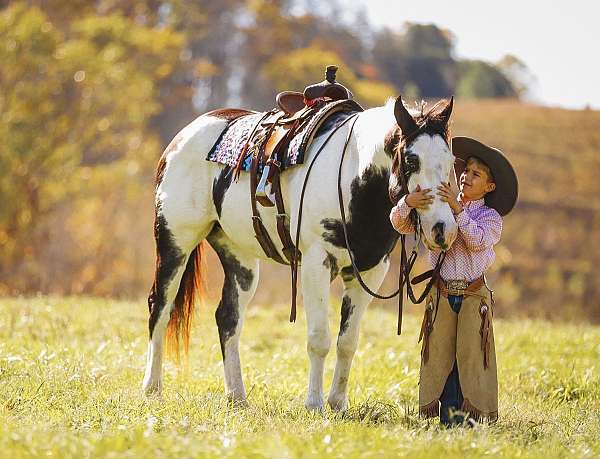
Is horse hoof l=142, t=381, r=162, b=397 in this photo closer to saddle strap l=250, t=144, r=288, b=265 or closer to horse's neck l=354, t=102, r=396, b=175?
saddle strap l=250, t=144, r=288, b=265

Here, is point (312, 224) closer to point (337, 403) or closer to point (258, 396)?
point (337, 403)

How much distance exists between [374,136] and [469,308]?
108 cm

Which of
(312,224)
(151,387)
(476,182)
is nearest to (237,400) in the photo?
(151,387)

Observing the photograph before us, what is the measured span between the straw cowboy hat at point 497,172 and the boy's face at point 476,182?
0.03 m

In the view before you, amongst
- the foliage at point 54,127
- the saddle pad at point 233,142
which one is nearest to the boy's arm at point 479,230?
the saddle pad at point 233,142

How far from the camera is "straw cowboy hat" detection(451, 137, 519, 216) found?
15.9 feet

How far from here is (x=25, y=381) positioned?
562 cm

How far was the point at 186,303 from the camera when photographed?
638cm

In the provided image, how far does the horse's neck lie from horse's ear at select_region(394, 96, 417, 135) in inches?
7.5

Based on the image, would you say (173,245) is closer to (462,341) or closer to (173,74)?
(462,341)

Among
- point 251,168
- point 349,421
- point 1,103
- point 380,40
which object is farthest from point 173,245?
point 380,40

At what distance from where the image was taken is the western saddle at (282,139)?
17.8ft

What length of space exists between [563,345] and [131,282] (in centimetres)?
1117

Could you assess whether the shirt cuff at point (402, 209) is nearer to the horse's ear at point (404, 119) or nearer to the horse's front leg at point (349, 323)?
the horse's ear at point (404, 119)
